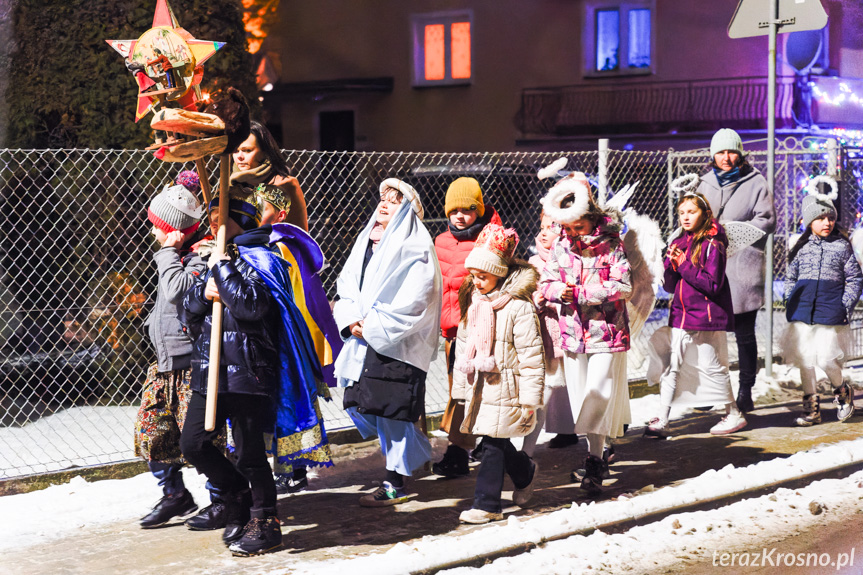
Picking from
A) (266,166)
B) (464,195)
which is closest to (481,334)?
(464,195)

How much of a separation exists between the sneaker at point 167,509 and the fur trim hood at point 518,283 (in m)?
1.85

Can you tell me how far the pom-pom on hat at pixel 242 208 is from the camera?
463cm

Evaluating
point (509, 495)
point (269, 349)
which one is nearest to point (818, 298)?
point (509, 495)

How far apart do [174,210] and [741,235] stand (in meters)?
4.59

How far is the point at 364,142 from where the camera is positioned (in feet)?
72.1

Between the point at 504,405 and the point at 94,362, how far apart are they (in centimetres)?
409

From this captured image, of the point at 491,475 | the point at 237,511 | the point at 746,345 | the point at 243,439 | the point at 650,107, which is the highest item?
the point at 650,107

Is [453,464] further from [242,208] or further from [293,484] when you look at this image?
[242,208]

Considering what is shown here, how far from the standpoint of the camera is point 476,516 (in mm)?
5031

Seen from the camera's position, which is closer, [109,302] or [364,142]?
[109,302]

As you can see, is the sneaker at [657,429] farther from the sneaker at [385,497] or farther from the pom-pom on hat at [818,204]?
the sneaker at [385,497]

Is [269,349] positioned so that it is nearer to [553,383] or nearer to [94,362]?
[553,383]

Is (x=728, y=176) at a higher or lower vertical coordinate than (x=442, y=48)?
lower

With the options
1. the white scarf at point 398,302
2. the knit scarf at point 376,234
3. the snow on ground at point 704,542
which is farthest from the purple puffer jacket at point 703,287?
the knit scarf at point 376,234
